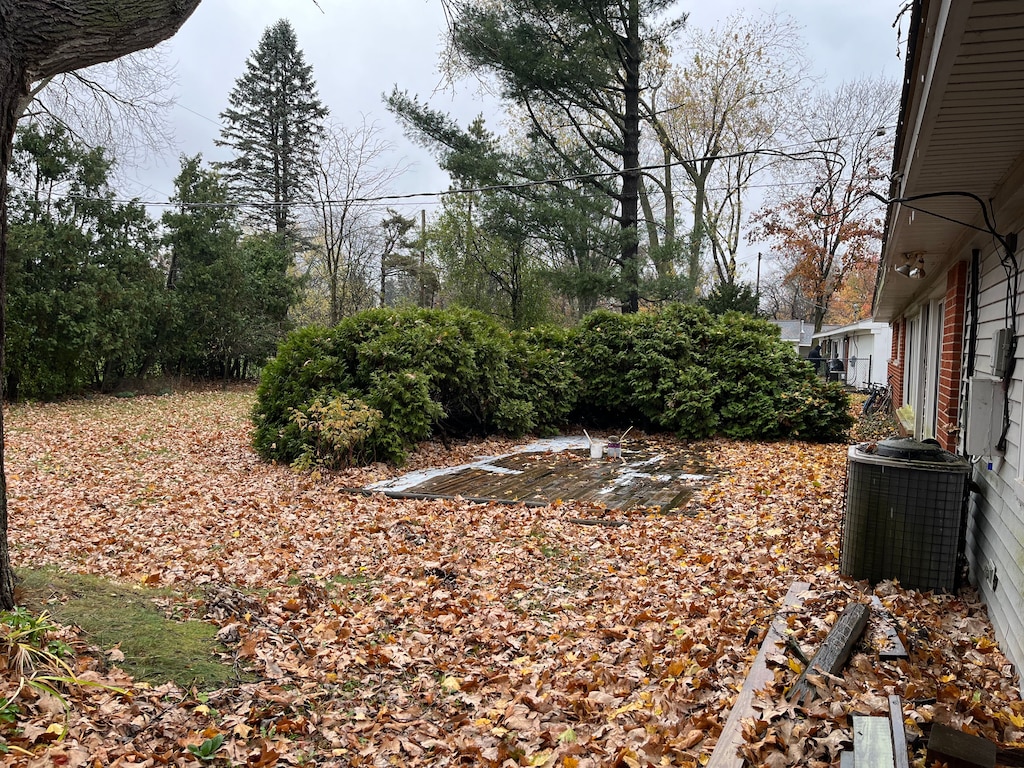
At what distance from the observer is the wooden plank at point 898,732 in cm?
210

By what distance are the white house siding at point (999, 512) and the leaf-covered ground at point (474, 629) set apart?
0.62ft

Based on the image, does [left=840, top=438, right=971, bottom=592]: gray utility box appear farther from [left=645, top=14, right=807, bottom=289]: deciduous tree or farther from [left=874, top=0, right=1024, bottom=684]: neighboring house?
[left=645, top=14, right=807, bottom=289]: deciduous tree

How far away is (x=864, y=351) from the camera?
27891 millimetres

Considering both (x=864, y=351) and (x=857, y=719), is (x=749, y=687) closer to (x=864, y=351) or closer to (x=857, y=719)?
(x=857, y=719)

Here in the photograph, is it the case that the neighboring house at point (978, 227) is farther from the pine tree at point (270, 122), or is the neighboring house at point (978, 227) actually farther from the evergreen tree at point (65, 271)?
the pine tree at point (270, 122)

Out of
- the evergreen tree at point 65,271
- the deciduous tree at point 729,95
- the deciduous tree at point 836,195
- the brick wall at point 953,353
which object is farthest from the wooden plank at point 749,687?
the deciduous tree at point 836,195

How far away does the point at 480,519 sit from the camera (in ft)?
20.4

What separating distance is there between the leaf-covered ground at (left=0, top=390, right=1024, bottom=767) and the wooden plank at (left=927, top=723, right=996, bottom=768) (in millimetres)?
281

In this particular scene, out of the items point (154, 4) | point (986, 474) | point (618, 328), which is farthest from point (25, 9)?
point (618, 328)

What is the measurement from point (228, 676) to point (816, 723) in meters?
2.52

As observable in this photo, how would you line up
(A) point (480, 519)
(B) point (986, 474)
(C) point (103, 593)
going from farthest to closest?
(A) point (480, 519), (B) point (986, 474), (C) point (103, 593)

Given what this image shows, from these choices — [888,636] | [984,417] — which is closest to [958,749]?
[888,636]

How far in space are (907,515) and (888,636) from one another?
1040 mm

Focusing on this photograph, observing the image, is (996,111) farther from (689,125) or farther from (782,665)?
(689,125)
